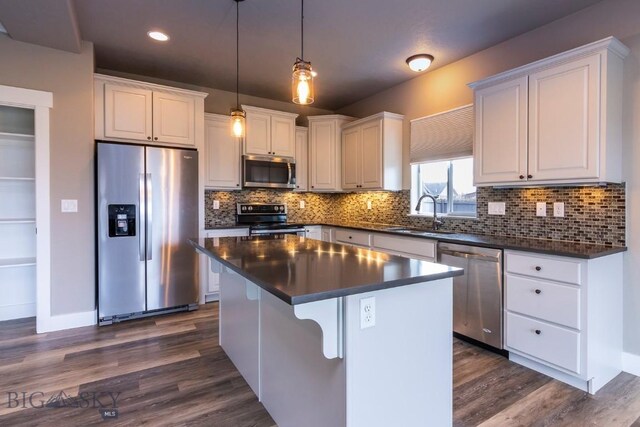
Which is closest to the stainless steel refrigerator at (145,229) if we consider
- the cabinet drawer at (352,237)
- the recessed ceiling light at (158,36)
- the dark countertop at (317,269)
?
the recessed ceiling light at (158,36)

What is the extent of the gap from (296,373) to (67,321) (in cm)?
284

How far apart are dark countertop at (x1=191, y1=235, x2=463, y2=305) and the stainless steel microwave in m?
2.31

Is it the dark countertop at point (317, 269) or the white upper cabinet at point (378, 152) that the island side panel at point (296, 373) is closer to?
the dark countertop at point (317, 269)

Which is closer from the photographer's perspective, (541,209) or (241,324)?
(241,324)

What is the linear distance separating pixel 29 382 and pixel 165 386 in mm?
943

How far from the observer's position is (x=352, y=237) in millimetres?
4316

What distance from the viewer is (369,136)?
447cm

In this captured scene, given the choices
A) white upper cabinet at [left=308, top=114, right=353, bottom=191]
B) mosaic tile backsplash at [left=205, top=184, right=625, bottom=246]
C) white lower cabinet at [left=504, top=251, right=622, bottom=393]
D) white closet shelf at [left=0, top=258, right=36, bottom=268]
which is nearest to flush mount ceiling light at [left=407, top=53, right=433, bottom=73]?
mosaic tile backsplash at [left=205, top=184, right=625, bottom=246]

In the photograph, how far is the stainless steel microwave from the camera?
4547mm

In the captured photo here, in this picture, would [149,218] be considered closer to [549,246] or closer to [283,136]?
[283,136]

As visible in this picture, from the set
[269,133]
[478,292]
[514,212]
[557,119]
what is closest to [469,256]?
[478,292]

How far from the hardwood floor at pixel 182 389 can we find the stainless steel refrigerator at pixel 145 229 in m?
0.55

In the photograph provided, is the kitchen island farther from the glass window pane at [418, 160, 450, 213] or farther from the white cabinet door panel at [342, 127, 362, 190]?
the white cabinet door panel at [342, 127, 362, 190]

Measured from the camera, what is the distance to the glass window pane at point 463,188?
362 cm
